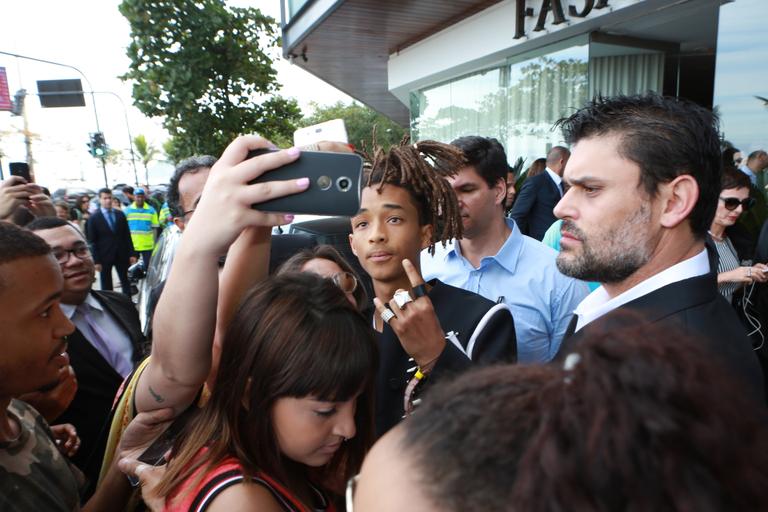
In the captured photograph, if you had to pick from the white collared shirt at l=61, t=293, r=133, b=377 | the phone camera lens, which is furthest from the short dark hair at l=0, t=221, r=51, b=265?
the white collared shirt at l=61, t=293, r=133, b=377

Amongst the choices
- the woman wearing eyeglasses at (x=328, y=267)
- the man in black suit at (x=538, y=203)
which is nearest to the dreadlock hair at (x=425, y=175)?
the woman wearing eyeglasses at (x=328, y=267)

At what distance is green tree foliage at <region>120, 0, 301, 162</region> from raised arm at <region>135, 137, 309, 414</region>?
881 cm

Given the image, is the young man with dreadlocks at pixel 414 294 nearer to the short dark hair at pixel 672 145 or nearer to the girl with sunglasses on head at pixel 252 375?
the girl with sunglasses on head at pixel 252 375

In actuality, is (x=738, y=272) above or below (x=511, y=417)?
below

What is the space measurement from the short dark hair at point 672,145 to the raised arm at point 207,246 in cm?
108

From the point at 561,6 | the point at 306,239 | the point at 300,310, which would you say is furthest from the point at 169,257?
the point at 561,6

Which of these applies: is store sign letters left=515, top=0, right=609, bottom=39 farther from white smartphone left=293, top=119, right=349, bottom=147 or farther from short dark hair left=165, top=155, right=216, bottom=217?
short dark hair left=165, top=155, right=216, bottom=217

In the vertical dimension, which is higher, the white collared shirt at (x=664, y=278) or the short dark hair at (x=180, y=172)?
the short dark hair at (x=180, y=172)

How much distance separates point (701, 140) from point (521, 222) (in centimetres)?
358

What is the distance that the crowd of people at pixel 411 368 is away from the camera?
473mm

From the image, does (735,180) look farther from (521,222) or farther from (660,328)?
(660,328)

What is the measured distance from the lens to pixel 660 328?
0.60 m

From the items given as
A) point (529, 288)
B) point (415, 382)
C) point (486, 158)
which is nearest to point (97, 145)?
point (486, 158)

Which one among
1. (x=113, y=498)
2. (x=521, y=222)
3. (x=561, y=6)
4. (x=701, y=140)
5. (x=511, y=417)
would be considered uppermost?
(x=561, y=6)
